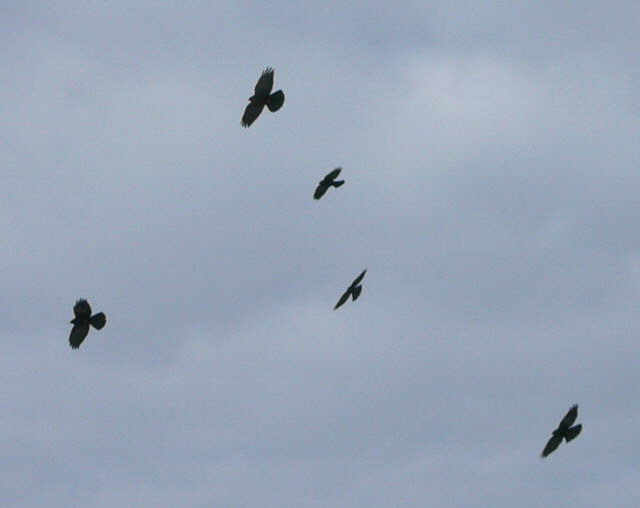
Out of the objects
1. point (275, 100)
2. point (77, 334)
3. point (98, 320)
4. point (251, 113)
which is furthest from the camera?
point (77, 334)

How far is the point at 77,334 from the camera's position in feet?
163

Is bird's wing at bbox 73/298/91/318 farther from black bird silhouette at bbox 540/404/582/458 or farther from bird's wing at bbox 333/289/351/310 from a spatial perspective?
black bird silhouette at bbox 540/404/582/458

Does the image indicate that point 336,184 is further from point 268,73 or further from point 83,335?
point 83,335

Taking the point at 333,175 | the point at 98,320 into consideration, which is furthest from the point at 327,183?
the point at 98,320

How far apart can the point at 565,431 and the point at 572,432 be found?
0.47 meters

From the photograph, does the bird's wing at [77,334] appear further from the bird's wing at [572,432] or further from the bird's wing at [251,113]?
the bird's wing at [572,432]

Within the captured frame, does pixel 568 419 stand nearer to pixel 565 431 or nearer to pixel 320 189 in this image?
pixel 565 431

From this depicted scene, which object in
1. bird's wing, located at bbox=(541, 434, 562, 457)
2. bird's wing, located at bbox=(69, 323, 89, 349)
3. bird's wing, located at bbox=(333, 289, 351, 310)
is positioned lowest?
bird's wing, located at bbox=(541, 434, 562, 457)

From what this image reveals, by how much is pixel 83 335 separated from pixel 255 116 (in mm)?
9695

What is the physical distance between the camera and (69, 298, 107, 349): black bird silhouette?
4953 centimetres

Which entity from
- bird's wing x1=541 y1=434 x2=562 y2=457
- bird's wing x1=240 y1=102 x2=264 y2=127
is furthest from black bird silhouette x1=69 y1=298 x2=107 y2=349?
bird's wing x1=541 y1=434 x2=562 y2=457

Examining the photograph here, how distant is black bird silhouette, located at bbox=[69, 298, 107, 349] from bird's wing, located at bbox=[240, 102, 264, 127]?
27.1 feet

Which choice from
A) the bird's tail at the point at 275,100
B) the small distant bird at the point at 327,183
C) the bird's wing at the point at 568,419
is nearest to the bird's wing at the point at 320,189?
the small distant bird at the point at 327,183

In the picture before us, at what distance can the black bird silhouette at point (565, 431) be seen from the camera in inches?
2041
